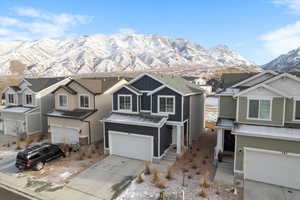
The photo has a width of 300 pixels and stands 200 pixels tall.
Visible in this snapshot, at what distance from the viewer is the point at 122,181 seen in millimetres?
11492

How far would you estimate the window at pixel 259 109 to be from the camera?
38.1 feet

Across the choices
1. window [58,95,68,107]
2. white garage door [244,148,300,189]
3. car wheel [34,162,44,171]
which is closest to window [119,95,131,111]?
window [58,95,68,107]

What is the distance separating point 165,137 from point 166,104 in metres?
2.70

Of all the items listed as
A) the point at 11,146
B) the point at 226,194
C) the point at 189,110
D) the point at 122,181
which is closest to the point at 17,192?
the point at 122,181

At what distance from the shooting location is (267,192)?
9.97m

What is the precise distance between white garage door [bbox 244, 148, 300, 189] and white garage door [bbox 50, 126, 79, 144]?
1485cm

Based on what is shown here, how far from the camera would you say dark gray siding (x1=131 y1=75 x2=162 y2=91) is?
604 inches

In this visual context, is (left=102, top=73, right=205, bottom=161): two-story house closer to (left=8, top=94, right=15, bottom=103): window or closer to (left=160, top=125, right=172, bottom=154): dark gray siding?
(left=160, top=125, right=172, bottom=154): dark gray siding

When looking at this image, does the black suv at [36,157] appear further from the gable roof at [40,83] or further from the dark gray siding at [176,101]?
the gable roof at [40,83]

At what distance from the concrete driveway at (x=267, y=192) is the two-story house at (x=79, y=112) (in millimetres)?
13775

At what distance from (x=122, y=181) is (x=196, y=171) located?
5.05 metres

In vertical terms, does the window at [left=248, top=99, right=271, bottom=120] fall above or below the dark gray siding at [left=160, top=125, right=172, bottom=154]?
above

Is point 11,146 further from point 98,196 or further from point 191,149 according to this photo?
point 191,149

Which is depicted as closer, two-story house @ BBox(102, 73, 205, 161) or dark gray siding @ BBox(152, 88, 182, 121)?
two-story house @ BBox(102, 73, 205, 161)
